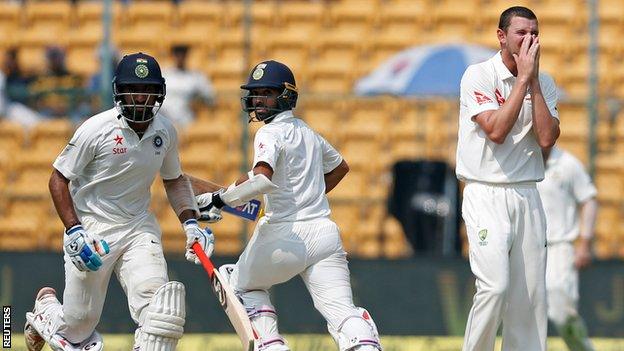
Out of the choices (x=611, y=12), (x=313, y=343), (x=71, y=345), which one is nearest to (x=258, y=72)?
(x=71, y=345)

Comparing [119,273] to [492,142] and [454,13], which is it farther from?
[454,13]

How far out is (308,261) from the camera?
7883mm

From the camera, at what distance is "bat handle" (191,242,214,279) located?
7.89 meters

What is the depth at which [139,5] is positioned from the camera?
51.8 ft

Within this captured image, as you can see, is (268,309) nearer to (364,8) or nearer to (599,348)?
(599,348)

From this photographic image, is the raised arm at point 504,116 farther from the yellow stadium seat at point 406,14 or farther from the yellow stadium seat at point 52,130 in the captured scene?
the yellow stadium seat at point 406,14

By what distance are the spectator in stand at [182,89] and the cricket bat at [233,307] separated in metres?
5.03

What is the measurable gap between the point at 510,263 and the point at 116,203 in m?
2.27

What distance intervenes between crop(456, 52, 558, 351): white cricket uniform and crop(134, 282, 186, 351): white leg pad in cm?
157

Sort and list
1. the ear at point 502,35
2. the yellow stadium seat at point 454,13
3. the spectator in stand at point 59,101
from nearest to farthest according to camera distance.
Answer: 1. the ear at point 502,35
2. the spectator in stand at point 59,101
3. the yellow stadium seat at point 454,13

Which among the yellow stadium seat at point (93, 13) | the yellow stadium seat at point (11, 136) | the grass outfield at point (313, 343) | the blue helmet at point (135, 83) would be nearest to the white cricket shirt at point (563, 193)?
the grass outfield at point (313, 343)

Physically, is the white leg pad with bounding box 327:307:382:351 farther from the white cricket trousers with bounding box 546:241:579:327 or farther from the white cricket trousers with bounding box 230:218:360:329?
the white cricket trousers with bounding box 546:241:579:327

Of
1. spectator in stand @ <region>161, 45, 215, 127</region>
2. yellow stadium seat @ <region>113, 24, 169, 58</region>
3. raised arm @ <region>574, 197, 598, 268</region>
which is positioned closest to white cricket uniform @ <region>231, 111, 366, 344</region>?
raised arm @ <region>574, 197, 598, 268</region>

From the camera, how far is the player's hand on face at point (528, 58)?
24.5ft
